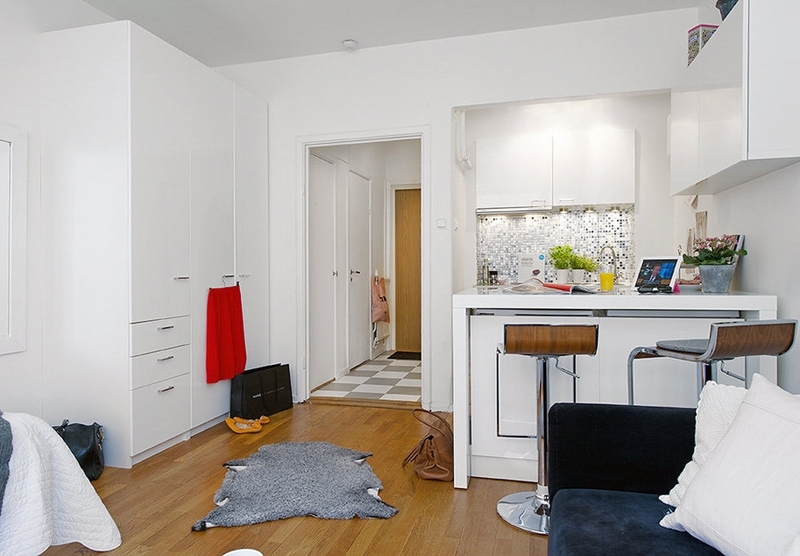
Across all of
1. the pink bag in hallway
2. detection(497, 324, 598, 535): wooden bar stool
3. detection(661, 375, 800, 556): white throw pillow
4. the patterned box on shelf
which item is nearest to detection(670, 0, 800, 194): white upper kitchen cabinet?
the patterned box on shelf

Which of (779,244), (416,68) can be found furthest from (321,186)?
(779,244)

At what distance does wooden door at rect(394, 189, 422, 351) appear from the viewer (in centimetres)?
703

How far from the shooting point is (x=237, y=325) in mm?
4043

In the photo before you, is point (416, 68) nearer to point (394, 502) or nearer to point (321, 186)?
point (321, 186)

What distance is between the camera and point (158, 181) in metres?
3.28

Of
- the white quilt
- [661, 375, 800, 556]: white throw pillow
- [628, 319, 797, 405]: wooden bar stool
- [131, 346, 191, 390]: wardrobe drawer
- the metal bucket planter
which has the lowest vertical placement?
the white quilt

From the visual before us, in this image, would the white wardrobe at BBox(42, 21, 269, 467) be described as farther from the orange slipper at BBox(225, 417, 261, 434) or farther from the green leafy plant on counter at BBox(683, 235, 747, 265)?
the green leafy plant on counter at BBox(683, 235, 747, 265)

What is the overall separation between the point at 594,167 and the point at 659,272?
7.24 feet

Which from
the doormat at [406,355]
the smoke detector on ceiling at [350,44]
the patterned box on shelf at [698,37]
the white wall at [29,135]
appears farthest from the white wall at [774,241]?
the doormat at [406,355]

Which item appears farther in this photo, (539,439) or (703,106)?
(703,106)

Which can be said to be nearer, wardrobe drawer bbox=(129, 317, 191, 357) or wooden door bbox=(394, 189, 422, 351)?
wardrobe drawer bbox=(129, 317, 191, 357)

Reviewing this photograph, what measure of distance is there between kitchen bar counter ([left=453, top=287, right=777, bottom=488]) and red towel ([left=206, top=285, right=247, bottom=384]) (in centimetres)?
184

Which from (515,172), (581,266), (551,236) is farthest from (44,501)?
(551,236)

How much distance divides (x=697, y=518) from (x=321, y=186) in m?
4.29
